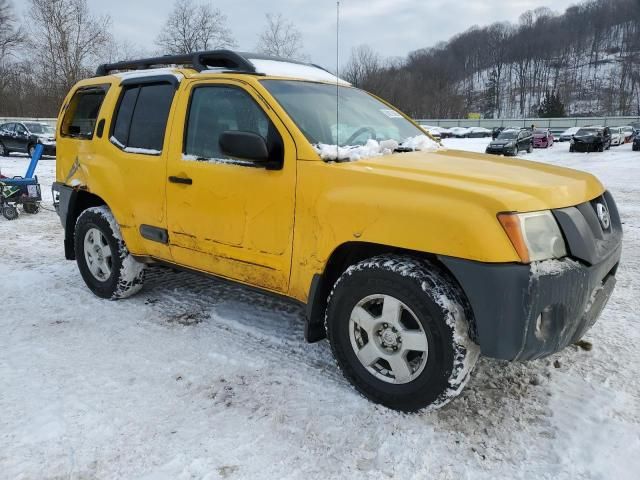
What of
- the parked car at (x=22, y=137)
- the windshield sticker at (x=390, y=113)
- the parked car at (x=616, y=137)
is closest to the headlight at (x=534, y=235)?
the windshield sticker at (x=390, y=113)

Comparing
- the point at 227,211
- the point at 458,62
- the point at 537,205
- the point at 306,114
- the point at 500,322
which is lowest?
the point at 500,322

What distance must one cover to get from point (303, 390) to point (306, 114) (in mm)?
→ 1738

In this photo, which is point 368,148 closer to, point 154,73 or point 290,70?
point 290,70

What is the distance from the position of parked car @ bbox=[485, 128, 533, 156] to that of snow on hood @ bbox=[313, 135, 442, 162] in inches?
946

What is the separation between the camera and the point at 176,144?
146 inches

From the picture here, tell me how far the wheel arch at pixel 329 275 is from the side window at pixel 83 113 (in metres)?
2.79

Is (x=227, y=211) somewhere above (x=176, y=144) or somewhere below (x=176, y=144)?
below

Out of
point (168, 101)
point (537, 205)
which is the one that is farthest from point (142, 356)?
point (537, 205)

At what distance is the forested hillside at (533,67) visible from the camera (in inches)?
3696

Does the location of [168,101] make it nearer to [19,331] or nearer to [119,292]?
[119,292]

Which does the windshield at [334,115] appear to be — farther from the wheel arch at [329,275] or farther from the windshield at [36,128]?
the windshield at [36,128]

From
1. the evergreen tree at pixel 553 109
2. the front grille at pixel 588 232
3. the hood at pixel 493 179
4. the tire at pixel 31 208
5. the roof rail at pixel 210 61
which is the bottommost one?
the tire at pixel 31 208

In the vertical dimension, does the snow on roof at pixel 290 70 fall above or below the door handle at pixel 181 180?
above

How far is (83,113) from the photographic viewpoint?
477 cm
